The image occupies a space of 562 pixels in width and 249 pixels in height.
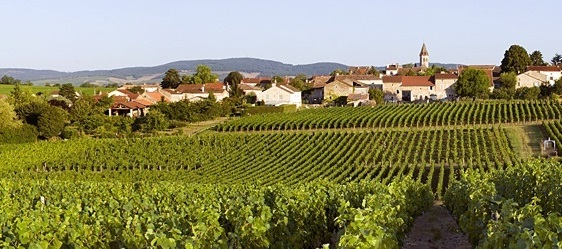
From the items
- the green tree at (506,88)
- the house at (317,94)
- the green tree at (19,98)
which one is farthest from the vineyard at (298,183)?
the house at (317,94)

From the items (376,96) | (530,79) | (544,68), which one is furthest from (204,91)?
(544,68)

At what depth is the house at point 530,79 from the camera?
83125 mm

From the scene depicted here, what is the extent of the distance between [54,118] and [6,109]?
3.92 m

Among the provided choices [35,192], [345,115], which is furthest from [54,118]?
[35,192]

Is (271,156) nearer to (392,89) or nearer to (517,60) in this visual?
(392,89)

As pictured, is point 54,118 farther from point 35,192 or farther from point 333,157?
point 35,192

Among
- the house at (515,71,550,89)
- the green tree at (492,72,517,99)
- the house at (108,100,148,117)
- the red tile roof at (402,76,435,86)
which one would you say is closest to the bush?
the house at (108,100,148,117)

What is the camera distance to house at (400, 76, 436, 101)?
85875mm

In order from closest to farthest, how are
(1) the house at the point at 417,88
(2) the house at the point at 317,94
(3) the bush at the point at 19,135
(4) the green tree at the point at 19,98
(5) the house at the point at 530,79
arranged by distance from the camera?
(3) the bush at the point at 19,135 → (4) the green tree at the point at 19,98 → (5) the house at the point at 530,79 → (1) the house at the point at 417,88 → (2) the house at the point at 317,94

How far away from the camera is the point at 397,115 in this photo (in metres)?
53.7

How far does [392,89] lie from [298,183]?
6930 centimetres

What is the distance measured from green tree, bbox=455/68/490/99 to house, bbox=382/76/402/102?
12609 millimetres

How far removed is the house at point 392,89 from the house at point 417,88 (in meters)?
1.03

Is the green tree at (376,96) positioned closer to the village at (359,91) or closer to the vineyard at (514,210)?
the village at (359,91)
